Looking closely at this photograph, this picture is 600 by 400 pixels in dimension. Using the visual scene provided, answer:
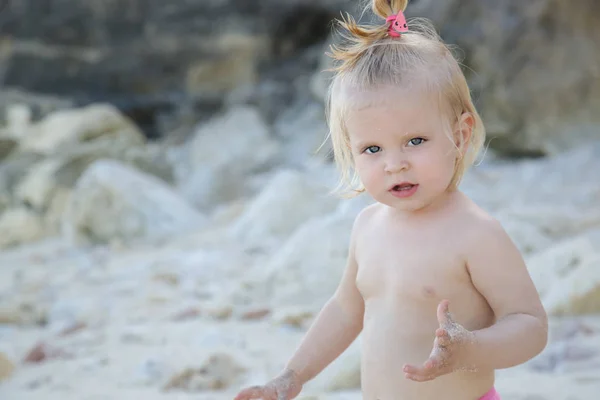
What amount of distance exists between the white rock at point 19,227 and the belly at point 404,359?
4342 mm

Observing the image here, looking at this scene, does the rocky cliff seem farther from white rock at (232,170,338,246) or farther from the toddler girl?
the toddler girl

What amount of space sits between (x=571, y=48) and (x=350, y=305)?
4.38 m

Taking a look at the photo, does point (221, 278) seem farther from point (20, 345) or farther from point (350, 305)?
point (350, 305)

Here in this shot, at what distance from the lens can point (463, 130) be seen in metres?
1.29

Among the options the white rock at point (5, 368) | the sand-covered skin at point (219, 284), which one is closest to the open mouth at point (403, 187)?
the sand-covered skin at point (219, 284)

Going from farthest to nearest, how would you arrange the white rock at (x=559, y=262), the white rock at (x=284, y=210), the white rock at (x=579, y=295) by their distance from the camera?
the white rock at (x=284, y=210) < the white rock at (x=559, y=262) < the white rock at (x=579, y=295)

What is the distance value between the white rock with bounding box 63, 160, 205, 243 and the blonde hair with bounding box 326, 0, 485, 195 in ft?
12.0

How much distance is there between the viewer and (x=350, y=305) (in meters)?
1.45

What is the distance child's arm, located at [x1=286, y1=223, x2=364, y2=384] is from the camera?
1429 millimetres

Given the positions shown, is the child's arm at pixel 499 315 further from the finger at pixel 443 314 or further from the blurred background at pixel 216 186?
the blurred background at pixel 216 186

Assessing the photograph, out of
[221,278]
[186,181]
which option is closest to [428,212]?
[221,278]

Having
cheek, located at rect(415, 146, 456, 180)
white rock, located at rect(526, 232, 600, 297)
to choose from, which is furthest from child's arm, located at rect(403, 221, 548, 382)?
white rock, located at rect(526, 232, 600, 297)

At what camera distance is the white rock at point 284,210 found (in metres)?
4.24

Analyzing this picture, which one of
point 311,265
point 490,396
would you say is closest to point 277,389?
point 490,396
